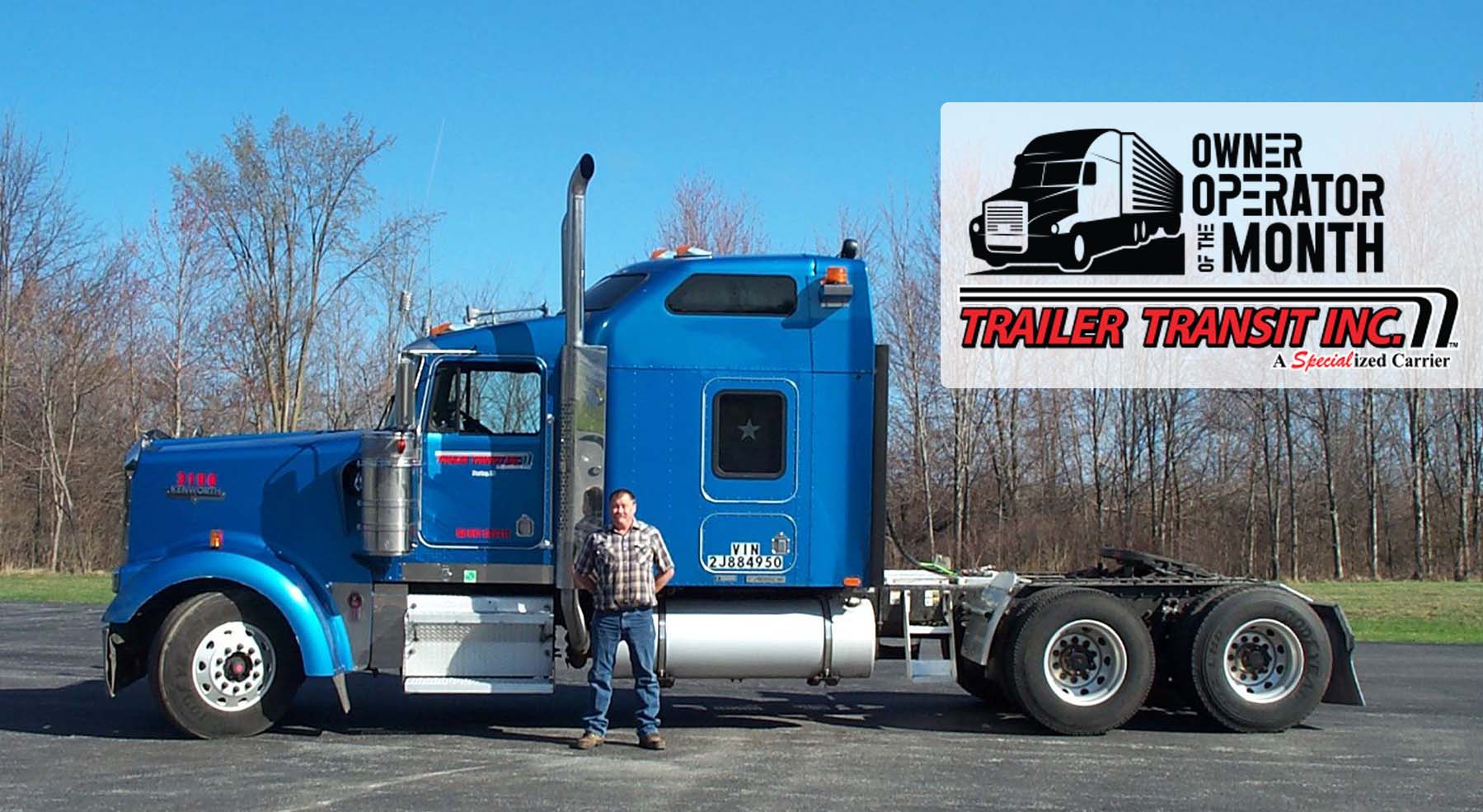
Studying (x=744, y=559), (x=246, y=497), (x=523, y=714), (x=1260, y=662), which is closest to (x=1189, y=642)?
(x=1260, y=662)

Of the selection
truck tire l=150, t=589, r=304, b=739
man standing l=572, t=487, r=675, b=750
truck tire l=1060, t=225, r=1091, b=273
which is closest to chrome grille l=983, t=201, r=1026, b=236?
truck tire l=1060, t=225, r=1091, b=273

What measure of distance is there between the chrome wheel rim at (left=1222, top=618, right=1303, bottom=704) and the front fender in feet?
21.9

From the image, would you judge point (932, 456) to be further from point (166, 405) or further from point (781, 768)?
point (781, 768)

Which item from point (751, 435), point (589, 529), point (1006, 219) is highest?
point (1006, 219)

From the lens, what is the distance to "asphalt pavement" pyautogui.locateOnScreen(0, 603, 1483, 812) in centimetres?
801

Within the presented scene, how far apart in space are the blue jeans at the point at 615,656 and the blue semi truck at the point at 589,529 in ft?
1.37

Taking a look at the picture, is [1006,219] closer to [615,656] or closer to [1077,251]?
[1077,251]

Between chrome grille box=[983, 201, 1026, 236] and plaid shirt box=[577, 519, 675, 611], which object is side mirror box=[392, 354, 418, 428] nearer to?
plaid shirt box=[577, 519, 675, 611]

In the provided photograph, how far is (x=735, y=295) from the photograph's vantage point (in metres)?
10.2

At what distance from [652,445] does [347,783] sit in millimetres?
3127

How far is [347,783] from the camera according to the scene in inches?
328

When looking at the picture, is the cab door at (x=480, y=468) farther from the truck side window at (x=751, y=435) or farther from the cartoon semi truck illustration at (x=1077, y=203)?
the cartoon semi truck illustration at (x=1077, y=203)

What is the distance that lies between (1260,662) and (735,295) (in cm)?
490

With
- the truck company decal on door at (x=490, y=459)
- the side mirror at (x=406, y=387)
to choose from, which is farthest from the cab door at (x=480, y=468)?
the side mirror at (x=406, y=387)
